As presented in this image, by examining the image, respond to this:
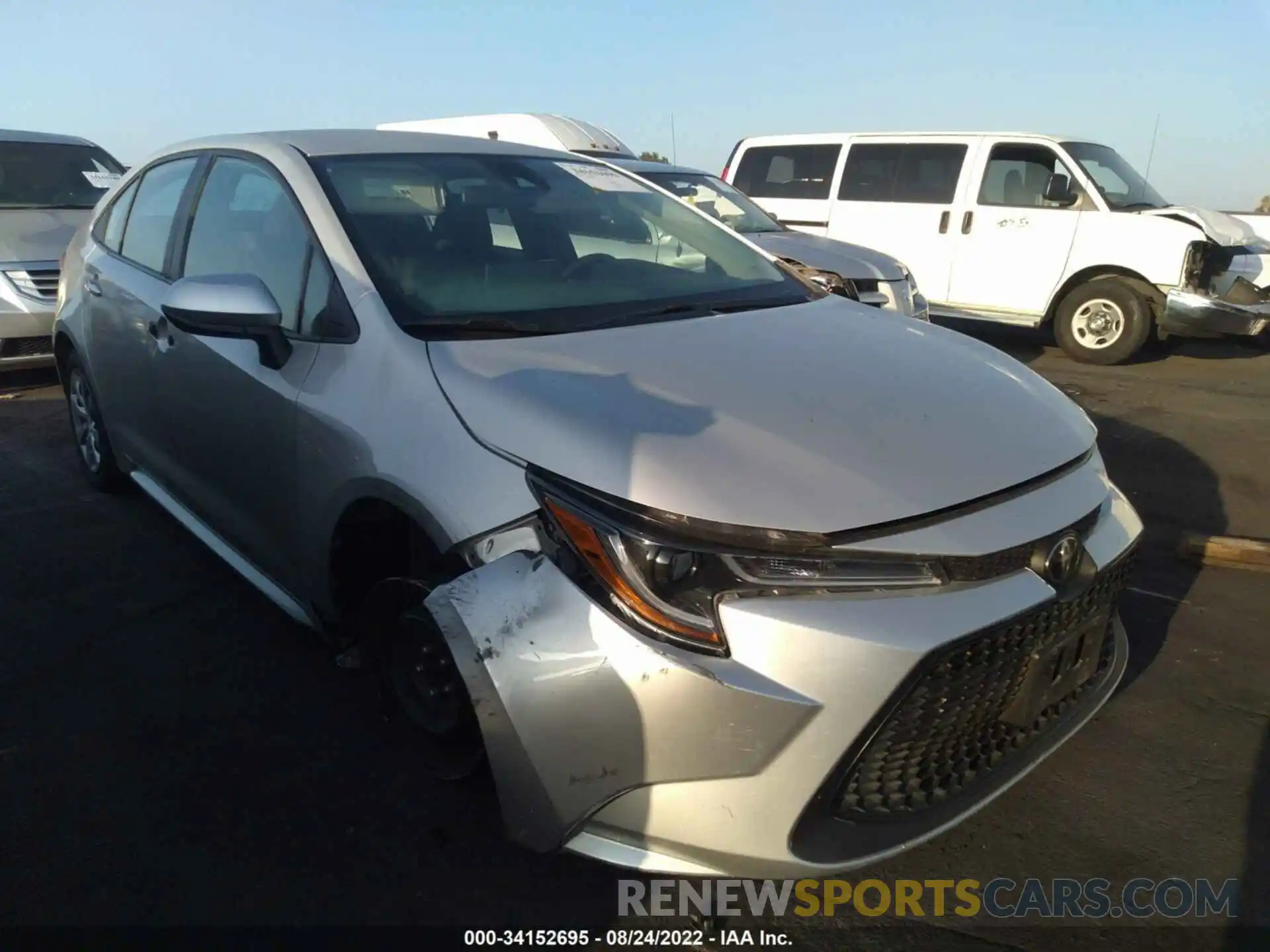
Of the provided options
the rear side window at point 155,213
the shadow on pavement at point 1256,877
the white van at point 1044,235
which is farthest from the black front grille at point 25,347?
the shadow on pavement at point 1256,877

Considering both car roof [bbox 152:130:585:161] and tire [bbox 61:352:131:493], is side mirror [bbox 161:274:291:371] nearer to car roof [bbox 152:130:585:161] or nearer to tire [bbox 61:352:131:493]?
car roof [bbox 152:130:585:161]

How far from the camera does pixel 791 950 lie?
6.67 feet

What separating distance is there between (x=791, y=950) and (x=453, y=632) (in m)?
0.99

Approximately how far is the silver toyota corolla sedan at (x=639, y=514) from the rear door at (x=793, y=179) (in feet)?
23.4

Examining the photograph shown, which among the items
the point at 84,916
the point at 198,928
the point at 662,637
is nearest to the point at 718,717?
the point at 662,637

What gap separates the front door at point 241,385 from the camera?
8.71ft

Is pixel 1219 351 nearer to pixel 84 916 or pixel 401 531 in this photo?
pixel 401 531

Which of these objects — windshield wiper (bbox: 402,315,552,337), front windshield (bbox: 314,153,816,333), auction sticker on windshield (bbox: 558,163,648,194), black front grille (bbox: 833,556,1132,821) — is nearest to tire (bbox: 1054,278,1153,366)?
front windshield (bbox: 314,153,816,333)

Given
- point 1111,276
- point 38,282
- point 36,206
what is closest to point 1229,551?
point 1111,276

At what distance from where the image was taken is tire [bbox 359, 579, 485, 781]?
2.14 m

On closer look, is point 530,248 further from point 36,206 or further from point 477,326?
point 36,206

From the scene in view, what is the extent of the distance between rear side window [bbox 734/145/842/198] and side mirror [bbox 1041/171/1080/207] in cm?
221

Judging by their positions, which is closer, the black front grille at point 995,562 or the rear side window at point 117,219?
the black front grille at point 995,562

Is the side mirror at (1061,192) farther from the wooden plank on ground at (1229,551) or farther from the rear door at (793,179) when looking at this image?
the wooden plank on ground at (1229,551)
